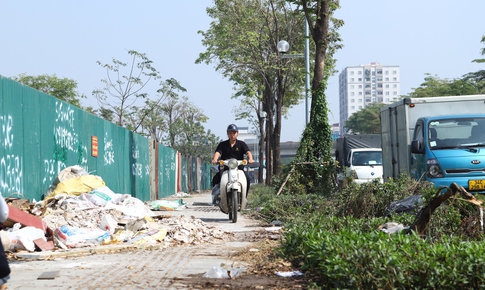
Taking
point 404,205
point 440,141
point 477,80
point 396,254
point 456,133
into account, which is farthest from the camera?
point 477,80

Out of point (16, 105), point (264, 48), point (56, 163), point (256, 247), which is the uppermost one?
point (264, 48)

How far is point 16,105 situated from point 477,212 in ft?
23.8

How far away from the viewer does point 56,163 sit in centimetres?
1510

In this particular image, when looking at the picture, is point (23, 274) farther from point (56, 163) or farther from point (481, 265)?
point (56, 163)

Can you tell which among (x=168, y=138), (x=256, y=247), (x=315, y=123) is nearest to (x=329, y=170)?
(x=315, y=123)

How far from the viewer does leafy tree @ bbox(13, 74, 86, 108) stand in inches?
2447

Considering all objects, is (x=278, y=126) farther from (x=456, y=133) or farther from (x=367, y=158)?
(x=456, y=133)

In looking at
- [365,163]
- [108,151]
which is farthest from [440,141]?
[365,163]

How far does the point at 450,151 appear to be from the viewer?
50.7 ft

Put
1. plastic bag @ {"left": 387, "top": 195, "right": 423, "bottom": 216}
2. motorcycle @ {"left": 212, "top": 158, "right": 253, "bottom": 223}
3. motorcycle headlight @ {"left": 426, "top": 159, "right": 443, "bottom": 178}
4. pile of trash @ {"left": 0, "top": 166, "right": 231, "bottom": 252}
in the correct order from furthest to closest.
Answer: motorcycle headlight @ {"left": 426, "top": 159, "right": 443, "bottom": 178}, motorcycle @ {"left": 212, "top": 158, "right": 253, "bottom": 223}, plastic bag @ {"left": 387, "top": 195, "right": 423, "bottom": 216}, pile of trash @ {"left": 0, "top": 166, "right": 231, "bottom": 252}

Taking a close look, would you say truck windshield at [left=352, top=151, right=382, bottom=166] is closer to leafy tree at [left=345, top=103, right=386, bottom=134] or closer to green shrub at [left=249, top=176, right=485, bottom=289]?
green shrub at [left=249, top=176, right=485, bottom=289]

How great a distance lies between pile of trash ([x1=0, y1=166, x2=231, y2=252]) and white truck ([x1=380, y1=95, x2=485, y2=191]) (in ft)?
17.5

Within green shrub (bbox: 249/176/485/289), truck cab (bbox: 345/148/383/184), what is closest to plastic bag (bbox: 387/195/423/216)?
green shrub (bbox: 249/176/485/289)

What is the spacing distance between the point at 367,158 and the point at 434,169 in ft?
43.5
